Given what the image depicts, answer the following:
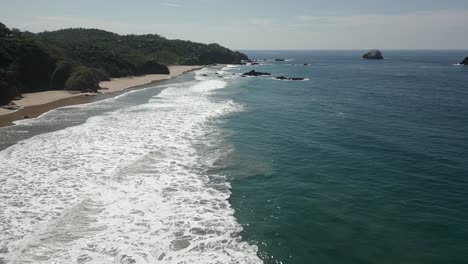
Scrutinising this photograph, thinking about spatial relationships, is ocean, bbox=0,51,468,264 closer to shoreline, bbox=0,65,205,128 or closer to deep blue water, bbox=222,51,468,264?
deep blue water, bbox=222,51,468,264

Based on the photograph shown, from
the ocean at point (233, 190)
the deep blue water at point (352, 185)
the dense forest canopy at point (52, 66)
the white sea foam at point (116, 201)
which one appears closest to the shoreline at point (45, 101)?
the dense forest canopy at point (52, 66)

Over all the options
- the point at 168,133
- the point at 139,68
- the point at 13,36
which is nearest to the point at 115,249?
the point at 168,133

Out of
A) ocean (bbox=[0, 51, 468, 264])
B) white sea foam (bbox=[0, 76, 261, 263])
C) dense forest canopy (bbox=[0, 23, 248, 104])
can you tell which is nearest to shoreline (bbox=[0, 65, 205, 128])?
dense forest canopy (bbox=[0, 23, 248, 104])

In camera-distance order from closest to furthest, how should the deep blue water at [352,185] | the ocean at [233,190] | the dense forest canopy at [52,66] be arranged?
the ocean at [233,190] → the deep blue water at [352,185] → the dense forest canopy at [52,66]

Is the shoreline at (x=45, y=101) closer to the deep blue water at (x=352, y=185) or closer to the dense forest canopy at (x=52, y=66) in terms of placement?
the dense forest canopy at (x=52, y=66)

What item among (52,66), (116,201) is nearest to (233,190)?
(116,201)

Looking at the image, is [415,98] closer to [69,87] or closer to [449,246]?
[449,246]
